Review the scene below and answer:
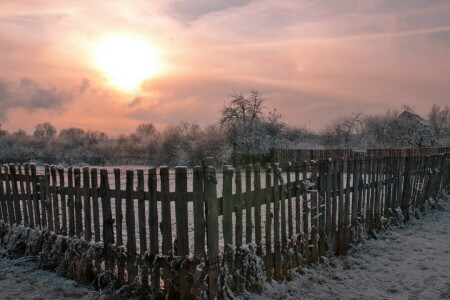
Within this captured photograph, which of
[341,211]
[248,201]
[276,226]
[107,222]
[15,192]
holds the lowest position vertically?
[341,211]

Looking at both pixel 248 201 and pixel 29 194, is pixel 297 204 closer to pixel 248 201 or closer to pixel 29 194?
pixel 248 201

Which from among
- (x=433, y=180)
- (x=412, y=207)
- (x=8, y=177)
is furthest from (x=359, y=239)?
(x=8, y=177)

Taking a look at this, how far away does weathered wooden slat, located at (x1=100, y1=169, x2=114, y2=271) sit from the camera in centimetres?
464

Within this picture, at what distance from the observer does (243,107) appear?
35188mm

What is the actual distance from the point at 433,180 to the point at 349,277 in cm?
691

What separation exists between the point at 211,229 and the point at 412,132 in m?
40.5

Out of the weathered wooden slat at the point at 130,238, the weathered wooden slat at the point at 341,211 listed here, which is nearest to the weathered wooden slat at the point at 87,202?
the weathered wooden slat at the point at 130,238

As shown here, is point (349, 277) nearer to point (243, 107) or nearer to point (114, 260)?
point (114, 260)

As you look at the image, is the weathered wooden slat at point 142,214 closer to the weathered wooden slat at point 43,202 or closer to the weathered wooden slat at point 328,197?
the weathered wooden slat at point 43,202

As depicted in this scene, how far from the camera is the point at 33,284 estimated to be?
4.86 meters

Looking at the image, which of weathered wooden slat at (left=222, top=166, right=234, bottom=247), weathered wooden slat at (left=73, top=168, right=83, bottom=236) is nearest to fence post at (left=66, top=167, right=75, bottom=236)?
weathered wooden slat at (left=73, top=168, right=83, bottom=236)

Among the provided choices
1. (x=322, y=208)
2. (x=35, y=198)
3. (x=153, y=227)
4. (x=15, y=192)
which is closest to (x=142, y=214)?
(x=153, y=227)

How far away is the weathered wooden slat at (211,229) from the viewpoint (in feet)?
13.2

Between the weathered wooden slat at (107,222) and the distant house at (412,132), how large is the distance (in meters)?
37.5
